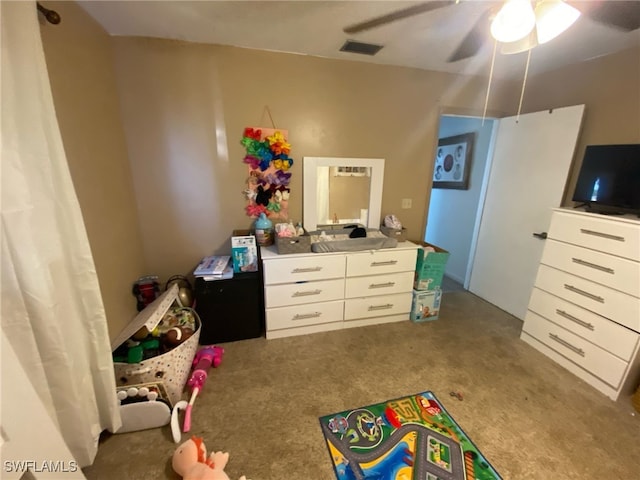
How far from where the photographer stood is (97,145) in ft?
5.50

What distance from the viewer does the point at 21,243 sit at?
2.96 feet

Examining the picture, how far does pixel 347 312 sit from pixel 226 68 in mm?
2265

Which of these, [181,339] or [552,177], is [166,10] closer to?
[181,339]

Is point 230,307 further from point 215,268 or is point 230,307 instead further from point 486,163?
point 486,163

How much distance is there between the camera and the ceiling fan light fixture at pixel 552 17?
1069mm

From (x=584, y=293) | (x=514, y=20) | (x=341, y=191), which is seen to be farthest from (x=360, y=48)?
(x=584, y=293)

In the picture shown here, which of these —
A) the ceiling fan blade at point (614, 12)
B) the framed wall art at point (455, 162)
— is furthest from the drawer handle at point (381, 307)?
the ceiling fan blade at point (614, 12)

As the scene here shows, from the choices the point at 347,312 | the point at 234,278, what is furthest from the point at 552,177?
the point at 234,278

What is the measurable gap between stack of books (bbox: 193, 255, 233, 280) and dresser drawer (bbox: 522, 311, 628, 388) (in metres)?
2.52

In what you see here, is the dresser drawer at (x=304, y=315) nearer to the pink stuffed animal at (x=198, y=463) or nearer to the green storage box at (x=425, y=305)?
the green storage box at (x=425, y=305)

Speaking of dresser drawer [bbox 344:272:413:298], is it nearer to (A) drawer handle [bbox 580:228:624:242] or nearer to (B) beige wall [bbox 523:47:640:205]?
(A) drawer handle [bbox 580:228:624:242]

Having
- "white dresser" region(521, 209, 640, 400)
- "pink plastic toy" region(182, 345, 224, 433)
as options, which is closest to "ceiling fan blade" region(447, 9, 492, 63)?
"white dresser" region(521, 209, 640, 400)

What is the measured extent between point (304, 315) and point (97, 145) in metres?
1.89

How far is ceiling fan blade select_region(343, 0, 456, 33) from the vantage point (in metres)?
1.42
